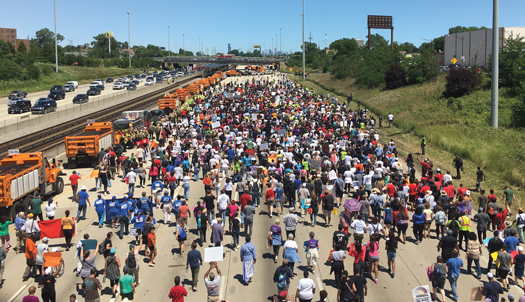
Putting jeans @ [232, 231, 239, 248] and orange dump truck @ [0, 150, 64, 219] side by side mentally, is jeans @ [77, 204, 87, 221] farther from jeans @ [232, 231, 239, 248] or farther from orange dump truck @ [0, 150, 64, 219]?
jeans @ [232, 231, 239, 248]

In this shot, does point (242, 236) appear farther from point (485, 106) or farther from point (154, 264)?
point (485, 106)

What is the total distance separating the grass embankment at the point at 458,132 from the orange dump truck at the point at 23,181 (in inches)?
868

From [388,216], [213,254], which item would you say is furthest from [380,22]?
[213,254]

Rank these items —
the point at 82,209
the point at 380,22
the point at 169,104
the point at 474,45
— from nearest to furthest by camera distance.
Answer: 1. the point at 82,209
2. the point at 169,104
3. the point at 474,45
4. the point at 380,22

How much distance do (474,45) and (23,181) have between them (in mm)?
75980

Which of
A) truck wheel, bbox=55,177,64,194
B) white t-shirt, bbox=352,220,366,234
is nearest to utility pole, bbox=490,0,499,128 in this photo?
white t-shirt, bbox=352,220,366,234

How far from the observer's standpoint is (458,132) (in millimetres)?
38062

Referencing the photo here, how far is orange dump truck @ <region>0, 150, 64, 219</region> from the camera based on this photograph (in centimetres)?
1842

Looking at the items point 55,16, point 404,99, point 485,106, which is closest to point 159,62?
point 55,16

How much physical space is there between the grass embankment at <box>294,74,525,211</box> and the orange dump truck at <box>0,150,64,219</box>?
2204 cm

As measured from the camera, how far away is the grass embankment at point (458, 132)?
28.5 m

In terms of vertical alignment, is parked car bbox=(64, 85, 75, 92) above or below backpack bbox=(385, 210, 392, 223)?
above

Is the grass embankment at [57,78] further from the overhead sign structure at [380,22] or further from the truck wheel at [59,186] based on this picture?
the overhead sign structure at [380,22]

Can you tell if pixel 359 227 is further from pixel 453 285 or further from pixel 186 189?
pixel 186 189
